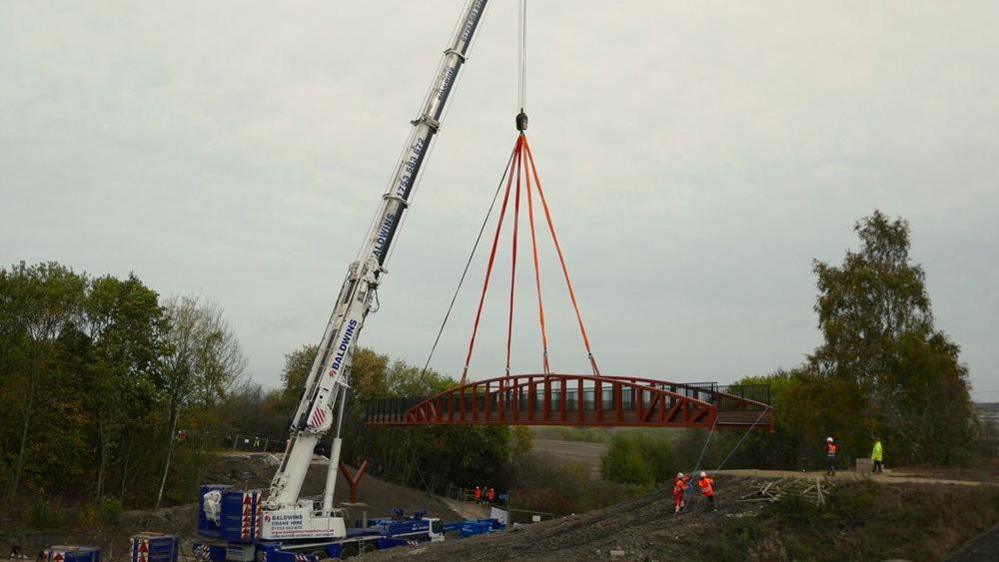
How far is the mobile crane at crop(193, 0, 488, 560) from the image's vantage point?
22.9m

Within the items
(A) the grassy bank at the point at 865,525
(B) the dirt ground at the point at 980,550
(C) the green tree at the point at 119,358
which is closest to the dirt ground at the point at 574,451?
(C) the green tree at the point at 119,358

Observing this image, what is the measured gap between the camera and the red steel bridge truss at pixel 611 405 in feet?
75.3

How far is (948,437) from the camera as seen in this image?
2847 centimetres

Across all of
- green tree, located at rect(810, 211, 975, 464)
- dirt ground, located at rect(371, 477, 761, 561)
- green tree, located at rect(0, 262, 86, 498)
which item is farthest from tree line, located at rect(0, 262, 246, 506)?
green tree, located at rect(810, 211, 975, 464)

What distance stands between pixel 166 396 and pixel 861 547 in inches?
1261

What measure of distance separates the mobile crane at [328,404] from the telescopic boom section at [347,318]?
0.03 m

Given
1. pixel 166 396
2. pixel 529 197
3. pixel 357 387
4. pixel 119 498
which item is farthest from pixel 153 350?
pixel 357 387

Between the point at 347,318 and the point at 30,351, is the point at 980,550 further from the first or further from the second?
the point at 30,351

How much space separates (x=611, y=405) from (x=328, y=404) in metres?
9.50

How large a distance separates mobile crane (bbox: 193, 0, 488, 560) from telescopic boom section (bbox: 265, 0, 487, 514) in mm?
31

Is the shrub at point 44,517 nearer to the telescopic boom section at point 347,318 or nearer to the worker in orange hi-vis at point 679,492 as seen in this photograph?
the telescopic boom section at point 347,318

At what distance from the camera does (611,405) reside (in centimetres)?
2567

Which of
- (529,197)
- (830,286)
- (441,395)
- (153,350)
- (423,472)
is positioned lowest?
(423,472)

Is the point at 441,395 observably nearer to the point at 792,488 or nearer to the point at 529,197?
the point at 529,197
